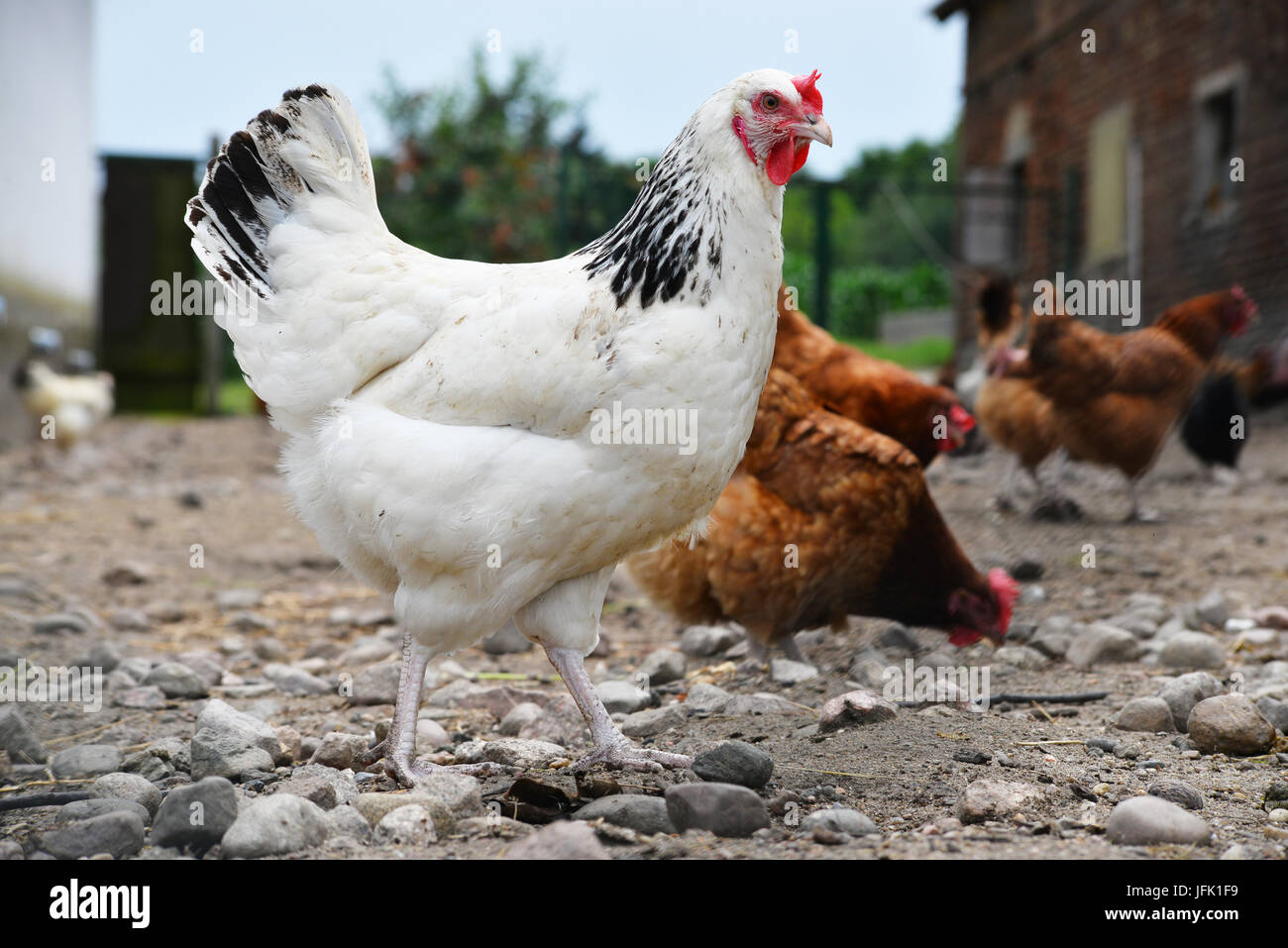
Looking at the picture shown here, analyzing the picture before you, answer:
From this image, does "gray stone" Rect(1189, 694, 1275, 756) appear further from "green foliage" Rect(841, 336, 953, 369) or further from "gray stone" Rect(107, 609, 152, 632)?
"green foliage" Rect(841, 336, 953, 369)

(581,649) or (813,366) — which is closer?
(581,649)

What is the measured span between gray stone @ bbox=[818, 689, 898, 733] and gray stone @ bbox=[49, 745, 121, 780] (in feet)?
6.37

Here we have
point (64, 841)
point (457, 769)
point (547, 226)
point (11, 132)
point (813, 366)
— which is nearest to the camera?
point (64, 841)

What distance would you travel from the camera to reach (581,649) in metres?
2.82

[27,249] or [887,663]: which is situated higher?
[27,249]

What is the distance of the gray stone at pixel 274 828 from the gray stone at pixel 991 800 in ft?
4.58

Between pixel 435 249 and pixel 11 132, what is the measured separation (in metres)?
8.78

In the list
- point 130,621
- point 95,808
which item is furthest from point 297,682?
point 95,808

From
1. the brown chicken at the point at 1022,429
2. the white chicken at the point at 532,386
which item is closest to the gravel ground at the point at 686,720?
the brown chicken at the point at 1022,429

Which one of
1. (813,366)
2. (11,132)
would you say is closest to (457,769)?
(813,366)

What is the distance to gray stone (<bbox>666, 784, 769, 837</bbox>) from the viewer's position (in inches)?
87.0

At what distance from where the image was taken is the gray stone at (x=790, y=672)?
146 inches

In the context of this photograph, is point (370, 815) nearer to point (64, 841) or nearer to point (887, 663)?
point (64, 841)

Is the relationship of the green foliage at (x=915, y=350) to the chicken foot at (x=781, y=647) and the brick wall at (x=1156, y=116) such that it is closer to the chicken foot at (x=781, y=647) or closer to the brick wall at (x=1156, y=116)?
the brick wall at (x=1156, y=116)
